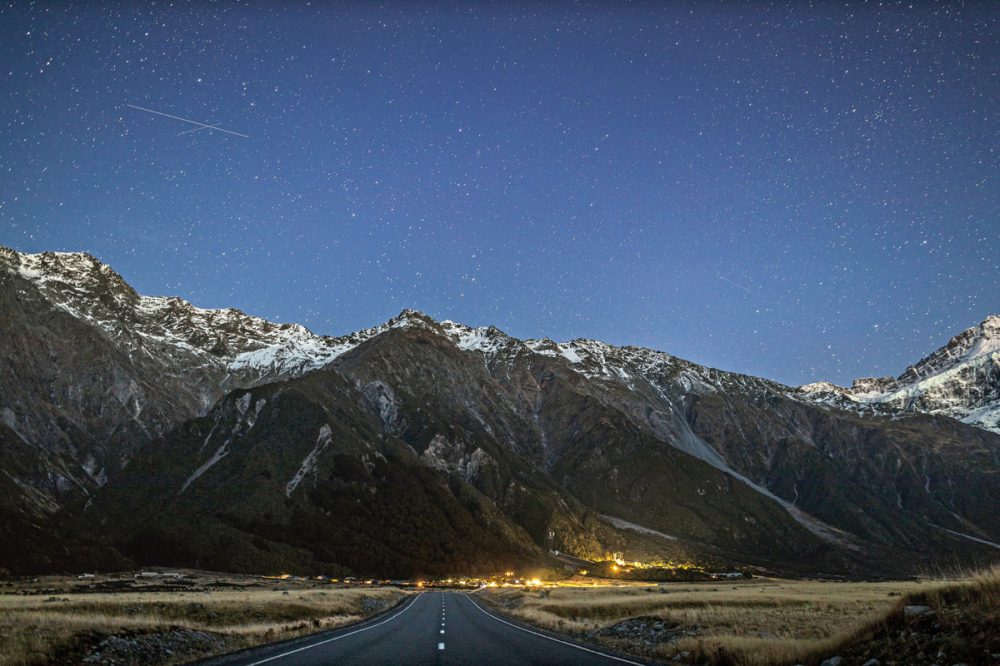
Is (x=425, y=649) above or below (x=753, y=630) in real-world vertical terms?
above

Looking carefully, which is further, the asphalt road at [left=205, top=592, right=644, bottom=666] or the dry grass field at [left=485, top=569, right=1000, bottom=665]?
the asphalt road at [left=205, top=592, right=644, bottom=666]

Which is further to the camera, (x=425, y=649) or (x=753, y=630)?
(x=753, y=630)

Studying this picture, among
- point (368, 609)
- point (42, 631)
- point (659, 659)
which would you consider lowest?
point (368, 609)

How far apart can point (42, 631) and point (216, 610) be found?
2227 centimetres

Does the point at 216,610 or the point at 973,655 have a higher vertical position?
the point at 973,655

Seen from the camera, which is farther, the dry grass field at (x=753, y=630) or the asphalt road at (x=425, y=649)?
Result: the asphalt road at (x=425, y=649)

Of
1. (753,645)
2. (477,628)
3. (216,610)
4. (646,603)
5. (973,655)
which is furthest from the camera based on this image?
(646,603)

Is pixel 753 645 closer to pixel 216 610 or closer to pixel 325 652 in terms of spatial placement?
pixel 325 652

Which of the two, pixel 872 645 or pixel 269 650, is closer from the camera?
pixel 872 645

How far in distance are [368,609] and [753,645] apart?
1851 inches

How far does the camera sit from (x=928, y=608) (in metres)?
16.9

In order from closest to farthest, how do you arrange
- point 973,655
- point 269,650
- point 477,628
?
point 973,655
point 269,650
point 477,628

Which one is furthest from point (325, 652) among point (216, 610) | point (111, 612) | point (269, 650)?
Answer: point (111, 612)

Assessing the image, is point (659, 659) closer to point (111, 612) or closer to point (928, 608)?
point (928, 608)
